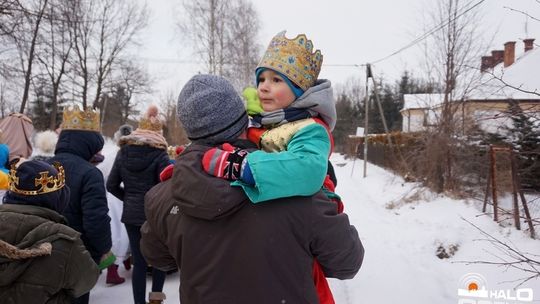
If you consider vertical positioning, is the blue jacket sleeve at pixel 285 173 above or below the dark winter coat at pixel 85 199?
above

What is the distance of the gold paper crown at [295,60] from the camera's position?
1688 millimetres

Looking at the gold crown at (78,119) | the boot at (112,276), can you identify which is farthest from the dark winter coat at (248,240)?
the boot at (112,276)

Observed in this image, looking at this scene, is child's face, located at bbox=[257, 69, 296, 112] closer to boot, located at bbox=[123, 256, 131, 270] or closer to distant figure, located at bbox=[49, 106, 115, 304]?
distant figure, located at bbox=[49, 106, 115, 304]

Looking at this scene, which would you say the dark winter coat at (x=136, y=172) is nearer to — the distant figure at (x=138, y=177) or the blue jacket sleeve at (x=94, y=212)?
the distant figure at (x=138, y=177)

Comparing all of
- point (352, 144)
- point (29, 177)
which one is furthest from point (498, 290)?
point (352, 144)

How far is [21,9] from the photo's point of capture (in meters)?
7.11

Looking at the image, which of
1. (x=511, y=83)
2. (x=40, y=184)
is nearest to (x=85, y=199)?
(x=40, y=184)

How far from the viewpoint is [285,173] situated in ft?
3.97

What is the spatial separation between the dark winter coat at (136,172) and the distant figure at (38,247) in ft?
4.37

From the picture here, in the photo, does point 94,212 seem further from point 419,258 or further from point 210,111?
point 419,258

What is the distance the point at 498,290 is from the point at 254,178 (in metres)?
4.33

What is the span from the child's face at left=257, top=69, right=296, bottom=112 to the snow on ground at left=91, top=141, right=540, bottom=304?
7.49 ft

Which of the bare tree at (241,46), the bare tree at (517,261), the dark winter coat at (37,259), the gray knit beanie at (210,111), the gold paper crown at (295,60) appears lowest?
the bare tree at (517,261)

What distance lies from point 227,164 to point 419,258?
5.63m
